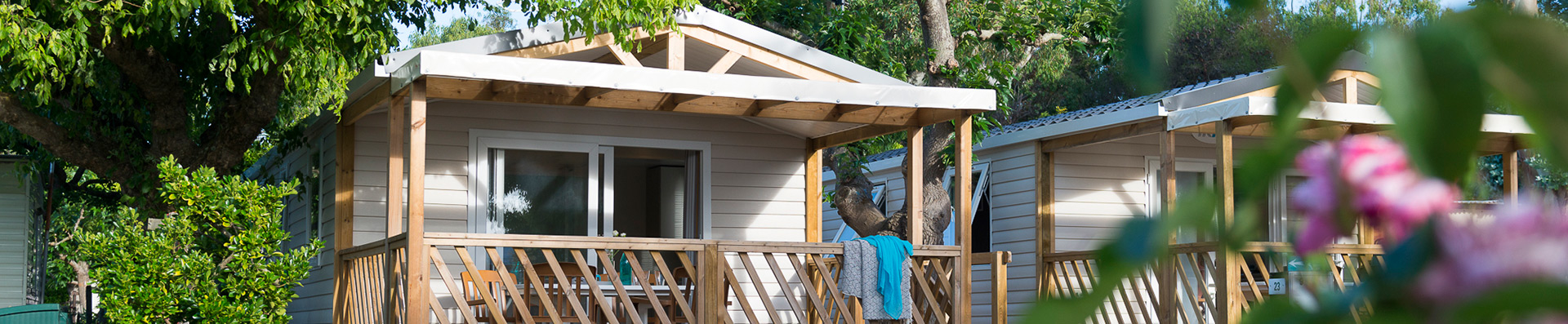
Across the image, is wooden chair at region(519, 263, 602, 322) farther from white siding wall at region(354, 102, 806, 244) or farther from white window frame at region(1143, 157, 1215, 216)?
white window frame at region(1143, 157, 1215, 216)

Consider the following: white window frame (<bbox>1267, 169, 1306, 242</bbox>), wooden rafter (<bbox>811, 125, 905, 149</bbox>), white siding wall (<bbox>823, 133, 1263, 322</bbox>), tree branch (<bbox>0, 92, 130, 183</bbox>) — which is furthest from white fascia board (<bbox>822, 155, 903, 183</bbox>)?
white window frame (<bbox>1267, 169, 1306, 242</bbox>)

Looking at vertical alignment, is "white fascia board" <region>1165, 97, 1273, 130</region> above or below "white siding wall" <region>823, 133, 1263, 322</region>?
above

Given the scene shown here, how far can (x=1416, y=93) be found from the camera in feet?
1.10

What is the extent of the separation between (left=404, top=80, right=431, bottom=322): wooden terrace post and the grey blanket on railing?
2184mm

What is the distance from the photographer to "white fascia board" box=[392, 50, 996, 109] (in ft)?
19.3

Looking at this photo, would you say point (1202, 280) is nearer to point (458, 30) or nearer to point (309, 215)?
point (309, 215)

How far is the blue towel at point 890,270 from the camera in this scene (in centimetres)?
672

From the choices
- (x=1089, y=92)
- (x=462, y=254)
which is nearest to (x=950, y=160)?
(x=462, y=254)

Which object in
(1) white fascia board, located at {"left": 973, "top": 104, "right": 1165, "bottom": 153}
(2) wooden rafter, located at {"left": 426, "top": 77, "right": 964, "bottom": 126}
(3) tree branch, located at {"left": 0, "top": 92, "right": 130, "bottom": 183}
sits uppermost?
(1) white fascia board, located at {"left": 973, "top": 104, "right": 1165, "bottom": 153}

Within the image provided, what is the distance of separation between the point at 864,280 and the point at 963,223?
791 millimetres

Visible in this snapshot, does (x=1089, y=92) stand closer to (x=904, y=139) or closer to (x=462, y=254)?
(x=904, y=139)

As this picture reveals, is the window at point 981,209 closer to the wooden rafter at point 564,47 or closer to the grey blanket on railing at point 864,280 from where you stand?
the grey blanket on railing at point 864,280

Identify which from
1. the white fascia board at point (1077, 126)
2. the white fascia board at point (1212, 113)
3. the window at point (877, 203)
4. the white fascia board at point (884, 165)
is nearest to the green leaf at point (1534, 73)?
the white fascia board at point (1212, 113)

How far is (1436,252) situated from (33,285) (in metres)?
15.8
